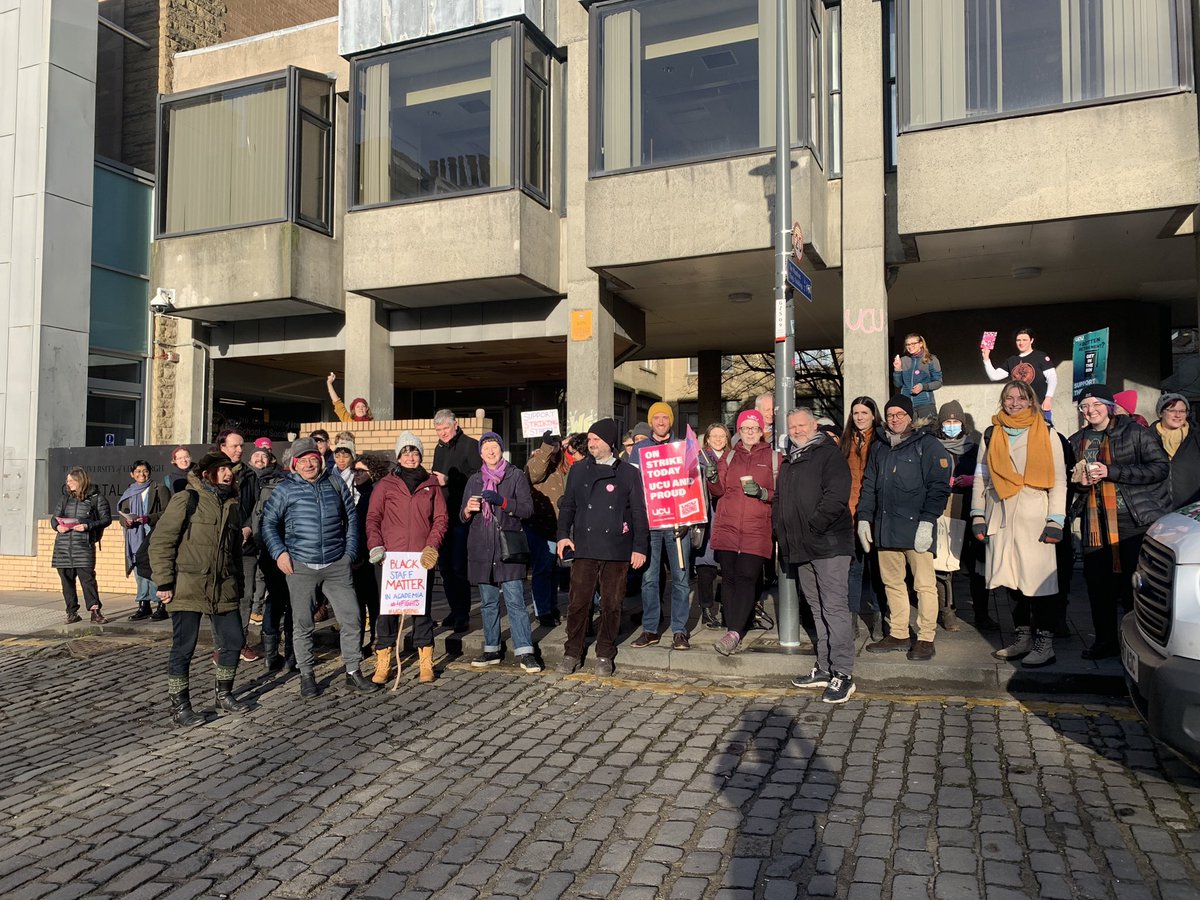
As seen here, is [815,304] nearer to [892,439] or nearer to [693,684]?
[892,439]

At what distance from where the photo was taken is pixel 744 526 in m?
6.87

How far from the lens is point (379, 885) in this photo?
11.8ft

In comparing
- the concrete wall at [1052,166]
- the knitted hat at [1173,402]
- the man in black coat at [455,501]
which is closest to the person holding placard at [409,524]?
the man in black coat at [455,501]

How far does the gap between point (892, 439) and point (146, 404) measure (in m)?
13.5

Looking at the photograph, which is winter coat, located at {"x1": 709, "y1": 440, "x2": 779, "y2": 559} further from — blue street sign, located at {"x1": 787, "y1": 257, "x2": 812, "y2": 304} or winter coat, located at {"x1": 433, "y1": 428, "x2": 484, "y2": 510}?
winter coat, located at {"x1": 433, "y1": 428, "x2": 484, "y2": 510}

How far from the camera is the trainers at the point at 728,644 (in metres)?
6.82

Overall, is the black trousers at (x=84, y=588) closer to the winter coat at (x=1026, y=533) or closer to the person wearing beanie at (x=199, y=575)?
the person wearing beanie at (x=199, y=575)

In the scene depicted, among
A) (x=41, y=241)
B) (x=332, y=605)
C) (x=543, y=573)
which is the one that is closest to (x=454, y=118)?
→ (x=41, y=241)

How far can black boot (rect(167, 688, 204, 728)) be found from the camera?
5.97 m

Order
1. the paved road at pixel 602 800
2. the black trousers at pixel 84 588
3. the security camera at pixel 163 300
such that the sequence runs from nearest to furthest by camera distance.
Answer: the paved road at pixel 602 800 < the black trousers at pixel 84 588 < the security camera at pixel 163 300

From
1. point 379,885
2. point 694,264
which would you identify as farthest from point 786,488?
point 694,264

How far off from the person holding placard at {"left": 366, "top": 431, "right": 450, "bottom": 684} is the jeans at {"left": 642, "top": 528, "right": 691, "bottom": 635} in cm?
178

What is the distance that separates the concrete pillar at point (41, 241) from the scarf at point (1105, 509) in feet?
45.6

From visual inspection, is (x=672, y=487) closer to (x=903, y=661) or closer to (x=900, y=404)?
(x=900, y=404)
